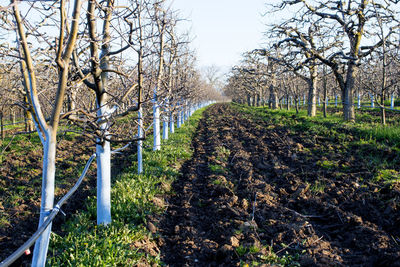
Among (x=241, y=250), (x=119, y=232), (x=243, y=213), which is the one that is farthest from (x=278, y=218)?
(x=119, y=232)

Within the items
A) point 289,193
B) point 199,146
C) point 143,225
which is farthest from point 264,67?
point 143,225

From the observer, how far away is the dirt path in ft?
13.2

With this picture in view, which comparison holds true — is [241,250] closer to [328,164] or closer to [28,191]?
[328,164]

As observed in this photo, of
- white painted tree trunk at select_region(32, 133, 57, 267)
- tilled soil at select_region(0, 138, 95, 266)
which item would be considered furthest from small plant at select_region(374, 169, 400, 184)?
tilled soil at select_region(0, 138, 95, 266)

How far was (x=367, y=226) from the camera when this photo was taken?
4.57m

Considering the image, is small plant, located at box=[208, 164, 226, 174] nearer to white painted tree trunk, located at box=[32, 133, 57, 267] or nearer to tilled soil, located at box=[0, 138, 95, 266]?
tilled soil, located at box=[0, 138, 95, 266]

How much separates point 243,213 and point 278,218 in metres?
0.65

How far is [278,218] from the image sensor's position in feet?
16.9

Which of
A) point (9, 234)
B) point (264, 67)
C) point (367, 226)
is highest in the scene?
point (264, 67)

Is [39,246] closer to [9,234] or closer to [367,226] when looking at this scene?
[9,234]

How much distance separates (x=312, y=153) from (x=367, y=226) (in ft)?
16.9

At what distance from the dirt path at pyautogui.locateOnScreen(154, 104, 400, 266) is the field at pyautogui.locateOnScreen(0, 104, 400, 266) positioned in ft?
0.06

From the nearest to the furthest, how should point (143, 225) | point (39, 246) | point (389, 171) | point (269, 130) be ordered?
1. point (39, 246)
2. point (143, 225)
3. point (389, 171)
4. point (269, 130)

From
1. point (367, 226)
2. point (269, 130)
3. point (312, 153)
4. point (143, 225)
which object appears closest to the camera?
point (367, 226)
